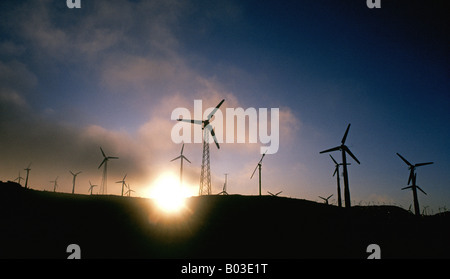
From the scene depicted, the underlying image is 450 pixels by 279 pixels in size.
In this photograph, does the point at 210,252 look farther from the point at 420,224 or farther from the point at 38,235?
the point at 420,224

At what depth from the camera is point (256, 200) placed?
43125 millimetres

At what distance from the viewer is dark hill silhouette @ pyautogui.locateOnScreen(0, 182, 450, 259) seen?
29.1 metres

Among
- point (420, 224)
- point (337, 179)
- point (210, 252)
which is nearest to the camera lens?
point (210, 252)

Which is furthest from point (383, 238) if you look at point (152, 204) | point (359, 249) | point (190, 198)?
point (152, 204)

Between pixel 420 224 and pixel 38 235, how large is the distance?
2190 inches

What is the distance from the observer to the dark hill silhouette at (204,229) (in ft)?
95.6

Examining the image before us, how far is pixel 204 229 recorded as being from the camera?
34000mm

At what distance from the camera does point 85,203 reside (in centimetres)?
3819
